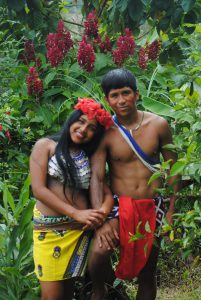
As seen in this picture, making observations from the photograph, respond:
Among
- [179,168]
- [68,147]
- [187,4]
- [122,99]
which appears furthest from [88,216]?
[187,4]

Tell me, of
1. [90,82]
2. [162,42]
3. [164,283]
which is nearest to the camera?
[164,283]

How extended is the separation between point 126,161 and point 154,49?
8.49ft

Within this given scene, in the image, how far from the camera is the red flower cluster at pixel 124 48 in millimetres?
5648

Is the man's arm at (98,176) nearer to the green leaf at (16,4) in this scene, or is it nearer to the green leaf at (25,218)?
the green leaf at (25,218)

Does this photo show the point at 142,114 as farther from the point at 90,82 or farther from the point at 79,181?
the point at 90,82

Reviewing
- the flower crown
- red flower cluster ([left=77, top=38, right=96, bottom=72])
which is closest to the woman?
the flower crown

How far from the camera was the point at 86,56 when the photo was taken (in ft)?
18.2

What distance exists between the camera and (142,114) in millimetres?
3947

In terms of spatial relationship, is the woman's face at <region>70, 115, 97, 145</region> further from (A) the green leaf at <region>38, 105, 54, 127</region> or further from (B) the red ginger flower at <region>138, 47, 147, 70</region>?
(B) the red ginger flower at <region>138, 47, 147, 70</region>

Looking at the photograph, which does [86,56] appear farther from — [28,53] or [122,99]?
[122,99]

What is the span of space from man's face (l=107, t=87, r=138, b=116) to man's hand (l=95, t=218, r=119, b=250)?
0.68 metres

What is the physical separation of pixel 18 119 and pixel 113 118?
212cm

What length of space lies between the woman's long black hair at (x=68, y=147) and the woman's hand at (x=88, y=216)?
0.68 ft

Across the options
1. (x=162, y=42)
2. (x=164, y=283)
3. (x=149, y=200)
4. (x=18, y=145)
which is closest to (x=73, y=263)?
(x=149, y=200)
